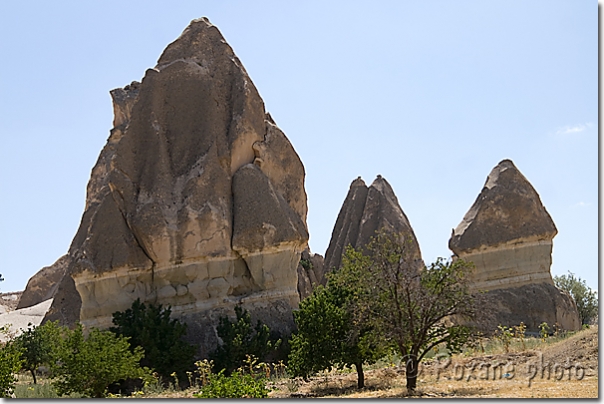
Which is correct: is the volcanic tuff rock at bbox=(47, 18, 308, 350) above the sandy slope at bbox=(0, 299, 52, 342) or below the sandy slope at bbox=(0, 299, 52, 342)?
above

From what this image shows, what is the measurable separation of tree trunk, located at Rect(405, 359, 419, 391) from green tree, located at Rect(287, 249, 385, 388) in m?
0.92

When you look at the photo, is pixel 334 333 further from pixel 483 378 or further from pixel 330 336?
pixel 483 378

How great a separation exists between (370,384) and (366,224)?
2215 centimetres

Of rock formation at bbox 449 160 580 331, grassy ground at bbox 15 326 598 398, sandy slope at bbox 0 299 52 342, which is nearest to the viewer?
grassy ground at bbox 15 326 598 398

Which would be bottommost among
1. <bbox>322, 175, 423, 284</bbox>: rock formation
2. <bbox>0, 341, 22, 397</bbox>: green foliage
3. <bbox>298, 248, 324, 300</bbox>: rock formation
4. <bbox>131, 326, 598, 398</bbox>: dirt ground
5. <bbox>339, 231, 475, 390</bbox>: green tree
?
<bbox>131, 326, 598, 398</bbox>: dirt ground

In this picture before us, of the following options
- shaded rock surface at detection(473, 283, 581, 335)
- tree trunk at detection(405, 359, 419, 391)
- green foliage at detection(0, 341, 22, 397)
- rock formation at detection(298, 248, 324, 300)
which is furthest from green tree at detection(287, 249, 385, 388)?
rock formation at detection(298, 248, 324, 300)

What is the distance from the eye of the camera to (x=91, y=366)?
14.1 meters

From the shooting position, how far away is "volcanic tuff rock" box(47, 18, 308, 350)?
2141 centimetres

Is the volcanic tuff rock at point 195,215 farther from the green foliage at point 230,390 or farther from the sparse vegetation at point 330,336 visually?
the green foliage at point 230,390

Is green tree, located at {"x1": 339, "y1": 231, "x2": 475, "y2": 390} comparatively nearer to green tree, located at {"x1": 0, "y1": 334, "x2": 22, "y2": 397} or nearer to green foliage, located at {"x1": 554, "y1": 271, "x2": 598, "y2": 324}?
green tree, located at {"x1": 0, "y1": 334, "x2": 22, "y2": 397}

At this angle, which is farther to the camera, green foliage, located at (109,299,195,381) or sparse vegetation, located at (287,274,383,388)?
green foliage, located at (109,299,195,381)

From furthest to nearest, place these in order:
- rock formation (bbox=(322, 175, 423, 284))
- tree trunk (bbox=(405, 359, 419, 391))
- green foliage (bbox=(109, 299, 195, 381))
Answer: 1. rock formation (bbox=(322, 175, 423, 284))
2. green foliage (bbox=(109, 299, 195, 381))
3. tree trunk (bbox=(405, 359, 419, 391))

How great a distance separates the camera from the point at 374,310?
13594mm

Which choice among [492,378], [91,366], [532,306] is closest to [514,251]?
[532,306]
